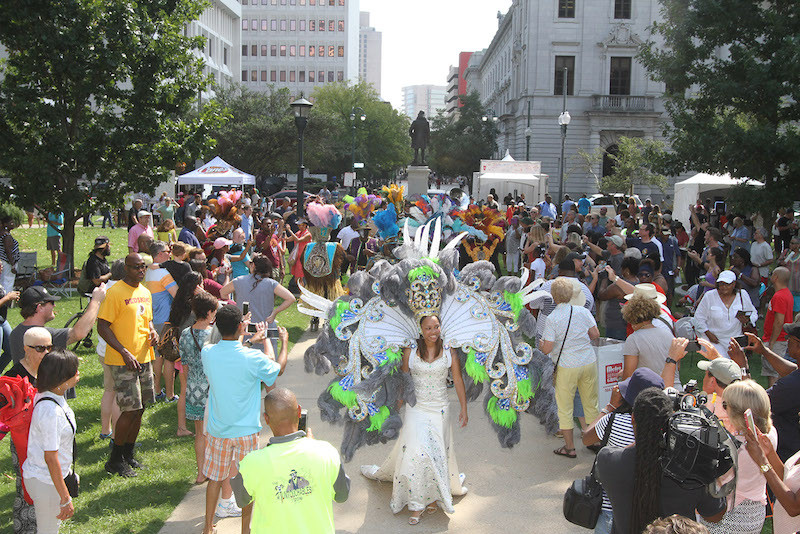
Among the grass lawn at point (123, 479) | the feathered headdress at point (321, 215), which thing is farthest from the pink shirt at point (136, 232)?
the grass lawn at point (123, 479)

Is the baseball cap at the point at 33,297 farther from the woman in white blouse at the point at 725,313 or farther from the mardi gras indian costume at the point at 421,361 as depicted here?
the woman in white blouse at the point at 725,313

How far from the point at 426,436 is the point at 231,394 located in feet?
5.05

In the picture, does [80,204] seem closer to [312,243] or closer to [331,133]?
[312,243]

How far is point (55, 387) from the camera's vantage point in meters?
4.29

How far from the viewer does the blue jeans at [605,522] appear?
13.2ft

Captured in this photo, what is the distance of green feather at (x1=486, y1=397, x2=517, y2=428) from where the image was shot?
5785mm

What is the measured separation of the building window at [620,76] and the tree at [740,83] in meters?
35.3

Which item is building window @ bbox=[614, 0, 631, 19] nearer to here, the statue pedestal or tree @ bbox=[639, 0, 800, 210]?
the statue pedestal

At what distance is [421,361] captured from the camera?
5.56m

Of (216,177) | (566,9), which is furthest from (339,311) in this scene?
(566,9)

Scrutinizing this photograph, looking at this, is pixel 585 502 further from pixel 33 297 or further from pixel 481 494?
pixel 33 297

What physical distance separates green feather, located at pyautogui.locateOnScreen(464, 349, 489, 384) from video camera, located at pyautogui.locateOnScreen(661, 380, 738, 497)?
2.65m

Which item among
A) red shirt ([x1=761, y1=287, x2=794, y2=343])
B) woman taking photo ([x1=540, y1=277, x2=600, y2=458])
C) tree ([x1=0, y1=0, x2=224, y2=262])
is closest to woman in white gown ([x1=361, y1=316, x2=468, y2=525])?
woman taking photo ([x1=540, y1=277, x2=600, y2=458])

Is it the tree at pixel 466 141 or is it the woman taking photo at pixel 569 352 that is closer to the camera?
the woman taking photo at pixel 569 352
